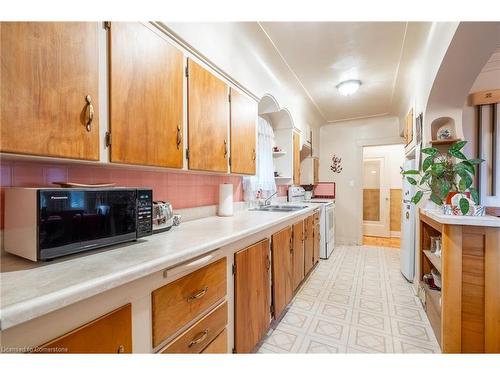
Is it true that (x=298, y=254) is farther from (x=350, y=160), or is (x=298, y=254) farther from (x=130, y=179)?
(x=350, y=160)

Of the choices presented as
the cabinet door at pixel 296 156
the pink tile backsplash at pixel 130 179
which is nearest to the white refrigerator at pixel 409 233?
the cabinet door at pixel 296 156

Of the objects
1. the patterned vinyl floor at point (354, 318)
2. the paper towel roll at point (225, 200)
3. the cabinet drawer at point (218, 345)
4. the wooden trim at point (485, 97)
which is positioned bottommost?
the patterned vinyl floor at point (354, 318)

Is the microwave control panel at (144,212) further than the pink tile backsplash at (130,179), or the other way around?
the microwave control panel at (144,212)

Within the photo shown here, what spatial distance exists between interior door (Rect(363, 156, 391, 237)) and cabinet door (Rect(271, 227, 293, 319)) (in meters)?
4.30

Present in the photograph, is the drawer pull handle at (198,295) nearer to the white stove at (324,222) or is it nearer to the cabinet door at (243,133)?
the cabinet door at (243,133)

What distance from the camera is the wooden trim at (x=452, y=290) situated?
62.4 inches

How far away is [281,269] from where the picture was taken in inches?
78.2

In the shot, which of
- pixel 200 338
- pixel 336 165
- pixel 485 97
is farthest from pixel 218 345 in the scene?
pixel 336 165

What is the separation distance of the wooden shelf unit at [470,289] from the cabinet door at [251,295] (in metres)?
1.23

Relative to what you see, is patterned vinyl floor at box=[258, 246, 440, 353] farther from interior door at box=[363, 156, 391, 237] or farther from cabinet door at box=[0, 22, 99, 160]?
interior door at box=[363, 156, 391, 237]

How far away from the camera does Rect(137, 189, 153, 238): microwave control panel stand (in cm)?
108

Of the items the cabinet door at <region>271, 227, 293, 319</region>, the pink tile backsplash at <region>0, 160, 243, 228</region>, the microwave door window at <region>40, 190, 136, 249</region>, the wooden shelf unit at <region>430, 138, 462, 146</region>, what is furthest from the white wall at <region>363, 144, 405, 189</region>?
the microwave door window at <region>40, 190, 136, 249</region>

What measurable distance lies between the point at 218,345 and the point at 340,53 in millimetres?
2739

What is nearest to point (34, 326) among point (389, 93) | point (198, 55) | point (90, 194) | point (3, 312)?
point (3, 312)
